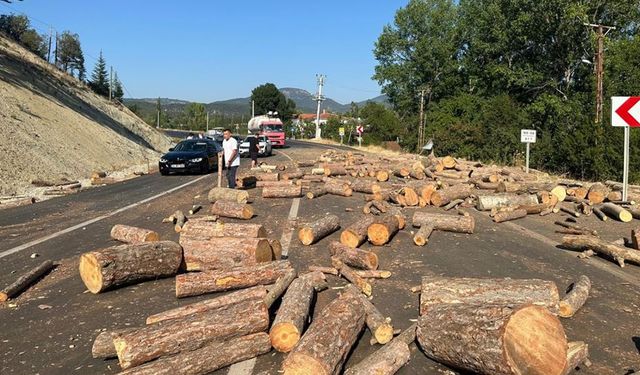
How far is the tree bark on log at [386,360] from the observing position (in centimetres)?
398

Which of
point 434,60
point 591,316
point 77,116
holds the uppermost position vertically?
point 434,60

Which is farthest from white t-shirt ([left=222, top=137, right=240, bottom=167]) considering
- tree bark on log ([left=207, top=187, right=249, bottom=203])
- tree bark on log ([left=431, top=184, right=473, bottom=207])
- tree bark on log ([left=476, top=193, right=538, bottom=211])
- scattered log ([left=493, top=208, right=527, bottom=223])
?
scattered log ([left=493, top=208, right=527, bottom=223])

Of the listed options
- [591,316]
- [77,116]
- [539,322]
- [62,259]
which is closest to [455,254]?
[591,316]

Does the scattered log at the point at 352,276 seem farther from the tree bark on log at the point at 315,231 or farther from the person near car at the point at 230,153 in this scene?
A: the person near car at the point at 230,153

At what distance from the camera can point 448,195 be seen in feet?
44.1

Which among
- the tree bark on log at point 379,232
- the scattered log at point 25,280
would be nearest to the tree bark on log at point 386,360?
the tree bark on log at point 379,232

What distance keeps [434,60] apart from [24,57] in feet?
141

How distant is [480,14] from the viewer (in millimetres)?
50500

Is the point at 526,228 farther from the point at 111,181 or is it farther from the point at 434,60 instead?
the point at 434,60

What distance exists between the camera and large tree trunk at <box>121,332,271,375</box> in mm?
3893

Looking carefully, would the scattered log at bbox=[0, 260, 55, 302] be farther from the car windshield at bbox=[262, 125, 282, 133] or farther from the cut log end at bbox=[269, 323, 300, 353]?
the car windshield at bbox=[262, 125, 282, 133]

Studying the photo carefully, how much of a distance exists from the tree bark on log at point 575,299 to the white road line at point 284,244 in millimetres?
3434

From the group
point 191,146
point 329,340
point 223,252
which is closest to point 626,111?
point 223,252

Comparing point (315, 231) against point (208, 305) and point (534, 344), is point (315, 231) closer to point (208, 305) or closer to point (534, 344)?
point (208, 305)
